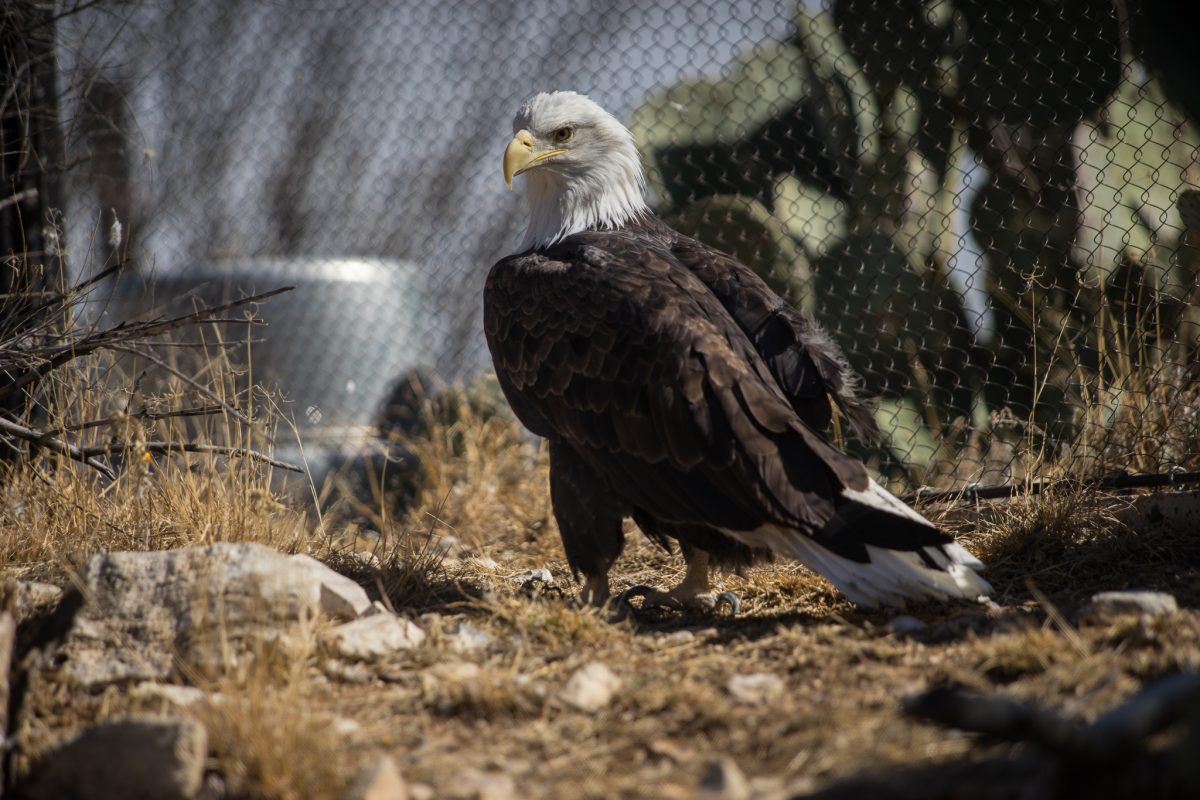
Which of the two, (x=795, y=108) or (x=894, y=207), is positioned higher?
(x=795, y=108)

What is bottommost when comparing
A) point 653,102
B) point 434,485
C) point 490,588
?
point 434,485

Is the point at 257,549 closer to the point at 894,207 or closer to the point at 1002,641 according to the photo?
the point at 1002,641

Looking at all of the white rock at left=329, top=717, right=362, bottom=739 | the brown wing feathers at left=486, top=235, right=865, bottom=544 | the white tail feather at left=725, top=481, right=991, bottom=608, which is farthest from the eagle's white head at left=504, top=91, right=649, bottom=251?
the white rock at left=329, top=717, right=362, bottom=739

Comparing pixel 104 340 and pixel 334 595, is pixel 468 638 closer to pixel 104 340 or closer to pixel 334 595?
pixel 334 595

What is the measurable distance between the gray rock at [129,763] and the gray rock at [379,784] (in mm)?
335

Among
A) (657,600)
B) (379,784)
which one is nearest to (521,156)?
(657,600)

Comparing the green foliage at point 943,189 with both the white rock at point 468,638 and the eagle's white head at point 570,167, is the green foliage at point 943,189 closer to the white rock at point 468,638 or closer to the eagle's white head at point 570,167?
the eagle's white head at point 570,167

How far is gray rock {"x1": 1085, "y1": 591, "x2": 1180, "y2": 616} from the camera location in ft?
8.63

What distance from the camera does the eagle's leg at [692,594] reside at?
3.50 metres

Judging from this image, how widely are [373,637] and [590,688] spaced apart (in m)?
0.70

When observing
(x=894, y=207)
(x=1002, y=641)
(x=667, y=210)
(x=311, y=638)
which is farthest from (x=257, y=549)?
(x=894, y=207)

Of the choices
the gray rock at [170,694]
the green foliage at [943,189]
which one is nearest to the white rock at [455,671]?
the gray rock at [170,694]

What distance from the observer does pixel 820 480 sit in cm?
306

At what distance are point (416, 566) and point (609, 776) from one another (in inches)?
64.9
